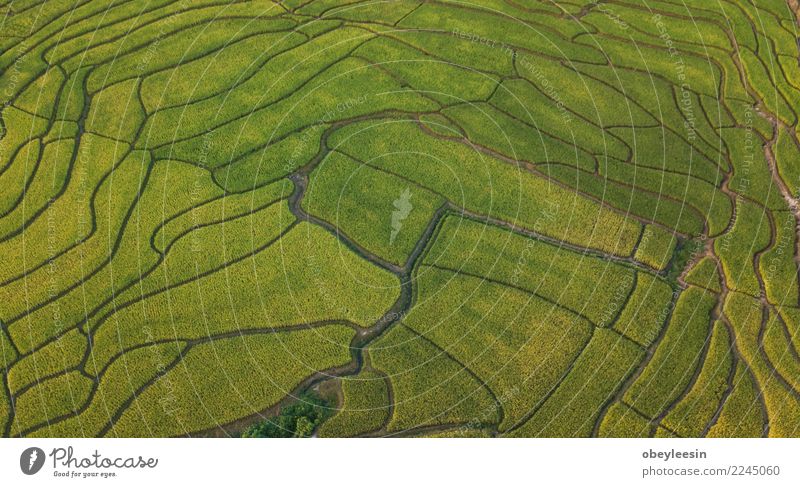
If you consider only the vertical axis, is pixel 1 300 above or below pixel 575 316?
above

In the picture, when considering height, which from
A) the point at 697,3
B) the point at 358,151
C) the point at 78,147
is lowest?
the point at 697,3

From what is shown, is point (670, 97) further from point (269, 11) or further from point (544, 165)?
point (269, 11)

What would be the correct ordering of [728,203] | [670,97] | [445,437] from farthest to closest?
[670,97]
[728,203]
[445,437]

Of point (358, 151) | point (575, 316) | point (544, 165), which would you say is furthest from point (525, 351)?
point (358, 151)

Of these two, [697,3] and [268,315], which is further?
[697,3]

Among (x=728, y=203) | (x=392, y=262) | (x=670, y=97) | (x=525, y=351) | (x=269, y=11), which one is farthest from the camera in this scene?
(x=269, y=11)

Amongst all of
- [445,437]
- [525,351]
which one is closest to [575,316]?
[525,351]

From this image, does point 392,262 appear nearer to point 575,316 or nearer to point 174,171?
point 575,316
